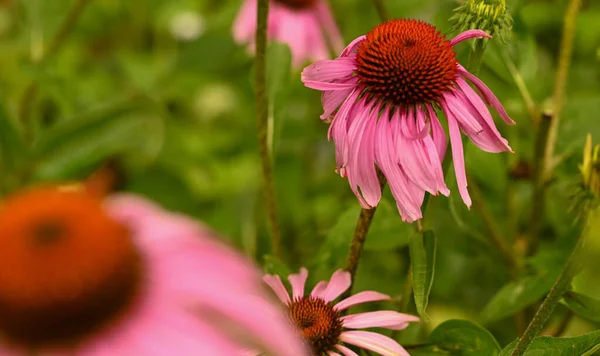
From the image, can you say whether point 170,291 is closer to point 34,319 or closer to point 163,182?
point 34,319

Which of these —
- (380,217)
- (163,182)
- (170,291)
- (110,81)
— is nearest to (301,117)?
(163,182)

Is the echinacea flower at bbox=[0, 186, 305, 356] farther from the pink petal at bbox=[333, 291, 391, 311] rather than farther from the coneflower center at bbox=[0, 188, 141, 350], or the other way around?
the pink petal at bbox=[333, 291, 391, 311]

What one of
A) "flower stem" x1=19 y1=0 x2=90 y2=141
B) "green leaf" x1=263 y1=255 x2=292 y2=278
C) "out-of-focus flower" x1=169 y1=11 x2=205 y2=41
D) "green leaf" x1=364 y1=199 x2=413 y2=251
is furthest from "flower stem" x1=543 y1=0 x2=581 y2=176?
"out-of-focus flower" x1=169 y1=11 x2=205 y2=41

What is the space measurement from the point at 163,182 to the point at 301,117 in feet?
0.73

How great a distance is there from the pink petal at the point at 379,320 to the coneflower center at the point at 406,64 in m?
0.12

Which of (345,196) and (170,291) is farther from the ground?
(170,291)

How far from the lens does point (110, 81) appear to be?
1.11 metres

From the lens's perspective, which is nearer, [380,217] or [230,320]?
[230,320]

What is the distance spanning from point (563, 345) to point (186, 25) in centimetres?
114

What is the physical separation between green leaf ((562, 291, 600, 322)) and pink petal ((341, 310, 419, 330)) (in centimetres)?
11

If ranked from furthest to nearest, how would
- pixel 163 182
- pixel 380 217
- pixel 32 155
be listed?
pixel 163 182
pixel 32 155
pixel 380 217

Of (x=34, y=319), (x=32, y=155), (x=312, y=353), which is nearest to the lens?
(x=34, y=319)

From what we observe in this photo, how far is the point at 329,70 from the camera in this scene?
0.39m

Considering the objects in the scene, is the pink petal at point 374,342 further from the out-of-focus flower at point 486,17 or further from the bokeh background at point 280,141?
the out-of-focus flower at point 486,17
